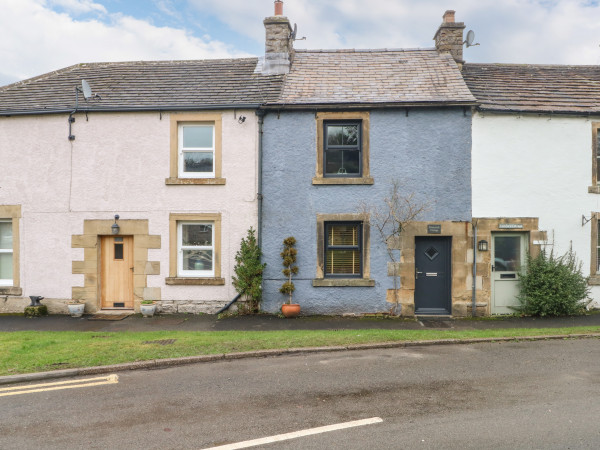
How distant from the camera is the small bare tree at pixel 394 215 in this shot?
38.4 ft

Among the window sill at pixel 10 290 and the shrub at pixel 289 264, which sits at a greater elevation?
the shrub at pixel 289 264

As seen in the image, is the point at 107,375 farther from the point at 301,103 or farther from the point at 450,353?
the point at 301,103

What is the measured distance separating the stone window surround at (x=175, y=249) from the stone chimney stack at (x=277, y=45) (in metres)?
4.94

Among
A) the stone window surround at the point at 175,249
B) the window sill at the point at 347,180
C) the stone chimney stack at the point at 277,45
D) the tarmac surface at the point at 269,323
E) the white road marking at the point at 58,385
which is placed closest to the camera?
the white road marking at the point at 58,385

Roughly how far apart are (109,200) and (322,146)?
6147mm

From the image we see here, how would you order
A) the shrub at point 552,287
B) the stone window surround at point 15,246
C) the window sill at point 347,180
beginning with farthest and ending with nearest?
the stone window surround at point 15,246 < the window sill at point 347,180 < the shrub at point 552,287

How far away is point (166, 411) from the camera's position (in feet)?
17.5

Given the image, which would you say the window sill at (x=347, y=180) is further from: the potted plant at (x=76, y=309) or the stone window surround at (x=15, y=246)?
the stone window surround at (x=15, y=246)

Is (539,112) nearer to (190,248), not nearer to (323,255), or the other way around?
(323,255)

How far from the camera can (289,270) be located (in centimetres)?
1169

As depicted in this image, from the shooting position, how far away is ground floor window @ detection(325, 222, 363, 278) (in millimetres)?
11992

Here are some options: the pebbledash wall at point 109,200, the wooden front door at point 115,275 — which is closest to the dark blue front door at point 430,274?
the pebbledash wall at point 109,200

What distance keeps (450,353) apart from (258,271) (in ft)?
17.8

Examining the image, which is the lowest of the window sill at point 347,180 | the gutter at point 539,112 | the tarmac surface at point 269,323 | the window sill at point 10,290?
the tarmac surface at point 269,323
